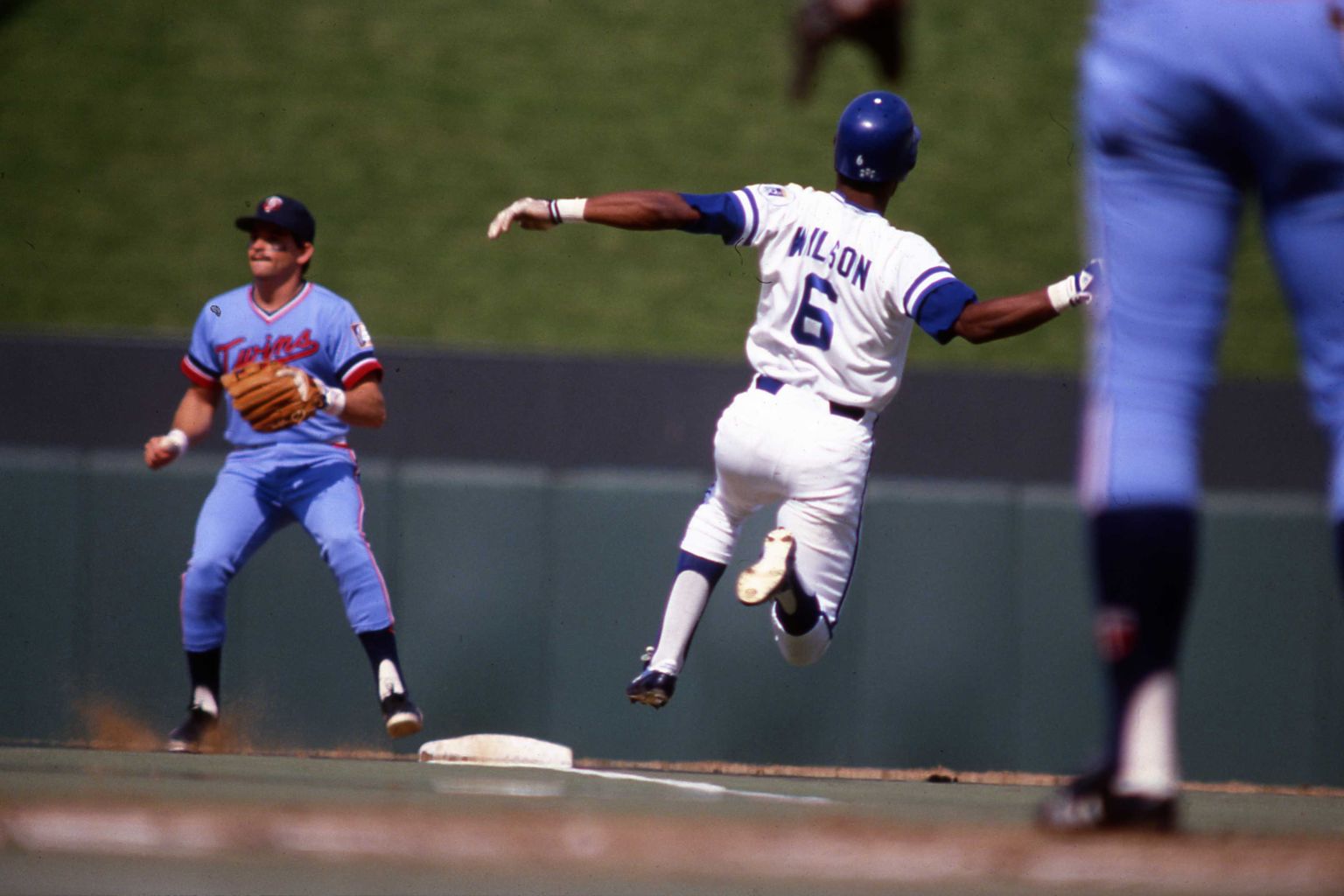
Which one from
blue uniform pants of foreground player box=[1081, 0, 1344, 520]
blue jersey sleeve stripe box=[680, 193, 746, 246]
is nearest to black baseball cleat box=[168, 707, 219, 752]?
blue jersey sleeve stripe box=[680, 193, 746, 246]

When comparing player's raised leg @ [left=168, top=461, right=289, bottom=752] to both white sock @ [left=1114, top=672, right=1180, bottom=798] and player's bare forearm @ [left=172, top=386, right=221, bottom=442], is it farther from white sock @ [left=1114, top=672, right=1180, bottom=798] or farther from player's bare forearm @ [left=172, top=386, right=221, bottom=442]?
white sock @ [left=1114, top=672, right=1180, bottom=798]

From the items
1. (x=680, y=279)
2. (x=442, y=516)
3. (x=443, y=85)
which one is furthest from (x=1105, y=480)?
(x=443, y=85)

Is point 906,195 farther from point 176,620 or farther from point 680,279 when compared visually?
point 176,620

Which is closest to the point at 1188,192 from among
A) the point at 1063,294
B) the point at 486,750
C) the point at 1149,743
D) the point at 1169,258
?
the point at 1169,258

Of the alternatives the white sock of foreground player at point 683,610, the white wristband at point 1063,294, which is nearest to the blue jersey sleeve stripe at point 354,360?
the white sock of foreground player at point 683,610

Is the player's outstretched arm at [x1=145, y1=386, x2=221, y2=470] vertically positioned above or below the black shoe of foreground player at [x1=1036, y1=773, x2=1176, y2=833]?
above

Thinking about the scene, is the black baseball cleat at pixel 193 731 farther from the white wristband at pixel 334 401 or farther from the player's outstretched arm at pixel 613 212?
the player's outstretched arm at pixel 613 212
